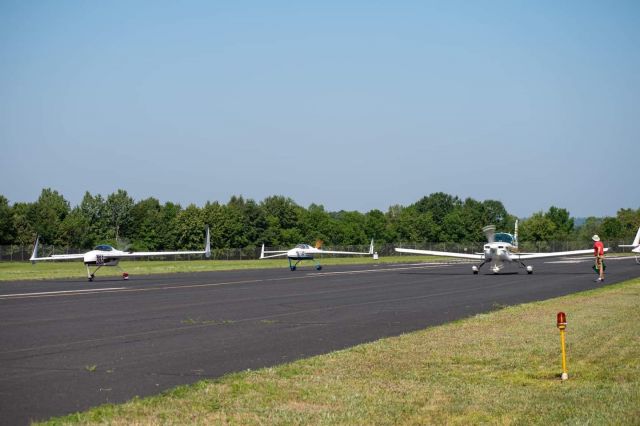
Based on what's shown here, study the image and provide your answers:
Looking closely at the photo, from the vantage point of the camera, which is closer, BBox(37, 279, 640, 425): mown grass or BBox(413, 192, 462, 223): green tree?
BBox(37, 279, 640, 425): mown grass

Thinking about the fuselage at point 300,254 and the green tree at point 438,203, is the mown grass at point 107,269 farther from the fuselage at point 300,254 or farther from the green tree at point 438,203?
the green tree at point 438,203

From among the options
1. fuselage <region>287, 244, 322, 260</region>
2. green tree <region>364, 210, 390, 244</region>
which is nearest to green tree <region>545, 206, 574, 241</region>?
green tree <region>364, 210, 390, 244</region>

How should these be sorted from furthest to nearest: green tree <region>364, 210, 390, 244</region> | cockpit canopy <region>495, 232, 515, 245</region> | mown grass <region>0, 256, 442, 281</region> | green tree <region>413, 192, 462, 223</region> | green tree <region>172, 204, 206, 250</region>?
green tree <region>413, 192, 462, 223</region>
green tree <region>364, 210, 390, 244</region>
green tree <region>172, 204, 206, 250</region>
mown grass <region>0, 256, 442, 281</region>
cockpit canopy <region>495, 232, 515, 245</region>

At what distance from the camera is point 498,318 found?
21.5 m

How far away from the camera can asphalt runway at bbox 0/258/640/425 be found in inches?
469

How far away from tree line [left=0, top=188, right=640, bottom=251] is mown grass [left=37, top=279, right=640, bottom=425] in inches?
3764

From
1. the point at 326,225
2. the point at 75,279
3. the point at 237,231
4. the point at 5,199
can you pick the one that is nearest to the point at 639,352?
the point at 75,279

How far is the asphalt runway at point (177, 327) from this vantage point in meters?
11.9

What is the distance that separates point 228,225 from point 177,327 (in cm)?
10880

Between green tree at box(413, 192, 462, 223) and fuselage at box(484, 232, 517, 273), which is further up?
green tree at box(413, 192, 462, 223)

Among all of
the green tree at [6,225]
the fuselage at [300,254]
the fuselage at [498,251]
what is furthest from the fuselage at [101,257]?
the green tree at [6,225]

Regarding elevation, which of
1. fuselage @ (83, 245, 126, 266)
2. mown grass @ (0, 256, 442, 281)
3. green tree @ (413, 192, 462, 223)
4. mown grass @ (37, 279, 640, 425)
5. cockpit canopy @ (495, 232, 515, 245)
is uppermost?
green tree @ (413, 192, 462, 223)

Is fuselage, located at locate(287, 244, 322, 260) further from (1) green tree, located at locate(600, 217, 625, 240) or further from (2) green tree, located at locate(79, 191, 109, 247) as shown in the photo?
(1) green tree, located at locate(600, 217, 625, 240)

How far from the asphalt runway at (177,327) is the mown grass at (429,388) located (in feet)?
3.32
